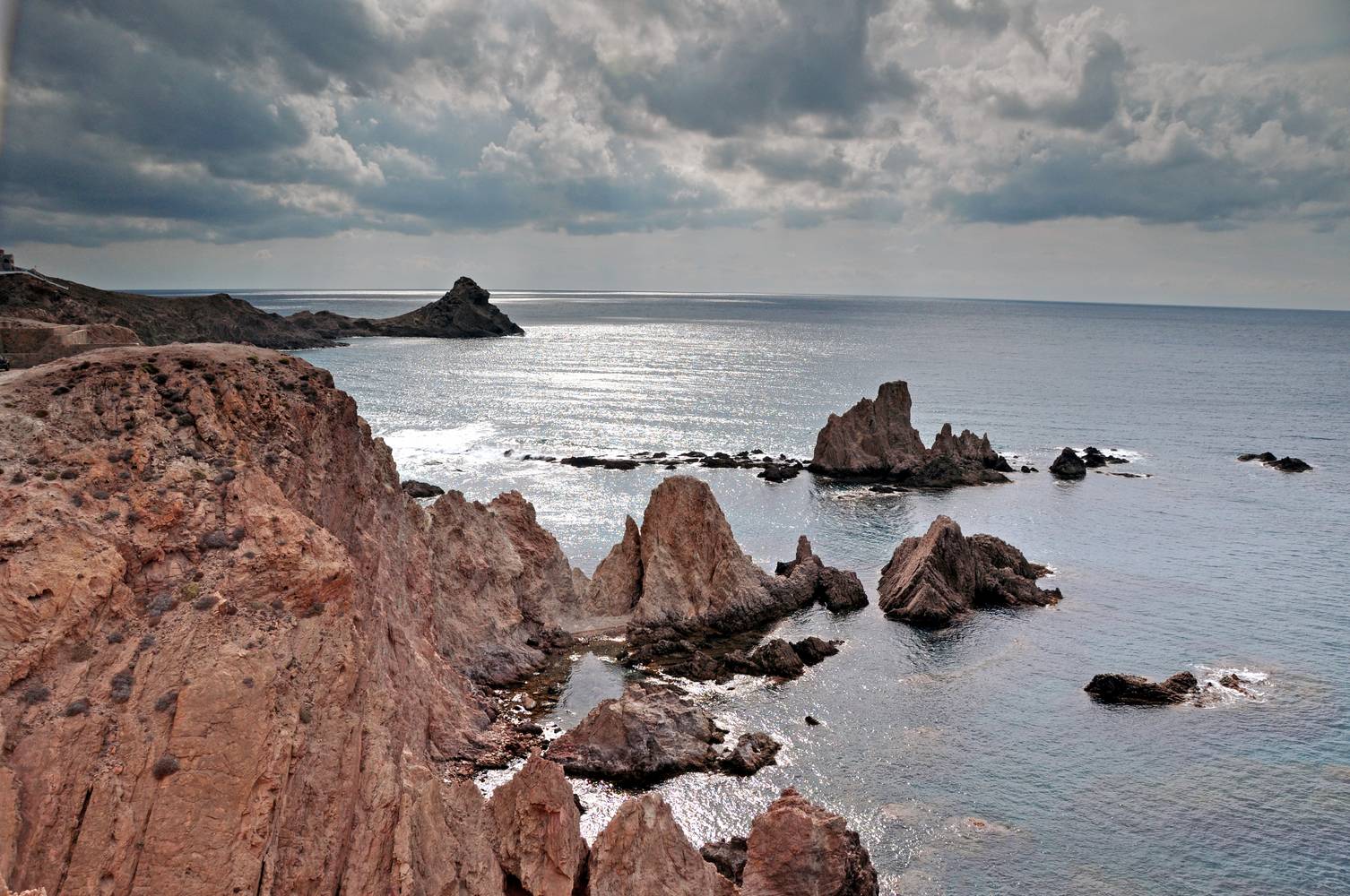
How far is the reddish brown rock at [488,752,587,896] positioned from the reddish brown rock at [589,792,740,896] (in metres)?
0.71

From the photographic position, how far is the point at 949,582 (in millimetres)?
58562

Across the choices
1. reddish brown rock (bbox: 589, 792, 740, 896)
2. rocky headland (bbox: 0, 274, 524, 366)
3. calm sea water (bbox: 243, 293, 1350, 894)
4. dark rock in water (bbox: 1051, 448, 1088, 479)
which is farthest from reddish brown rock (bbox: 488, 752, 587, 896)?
dark rock in water (bbox: 1051, 448, 1088, 479)

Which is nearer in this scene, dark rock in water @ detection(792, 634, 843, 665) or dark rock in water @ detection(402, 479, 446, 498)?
dark rock in water @ detection(792, 634, 843, 665)

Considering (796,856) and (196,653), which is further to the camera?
(796,856)

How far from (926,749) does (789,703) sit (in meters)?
7.22

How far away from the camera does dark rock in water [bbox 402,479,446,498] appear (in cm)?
7899

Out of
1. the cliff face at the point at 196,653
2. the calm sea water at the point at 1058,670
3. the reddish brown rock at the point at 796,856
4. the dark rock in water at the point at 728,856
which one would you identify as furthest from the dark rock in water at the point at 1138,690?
the cliff face at the point at 196,653

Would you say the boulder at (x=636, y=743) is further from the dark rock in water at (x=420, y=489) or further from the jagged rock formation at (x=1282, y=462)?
the jagged rock formation at (x=1282, y=462)

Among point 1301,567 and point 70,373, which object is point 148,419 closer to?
point 70,373

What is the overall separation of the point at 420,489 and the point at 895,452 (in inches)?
2102

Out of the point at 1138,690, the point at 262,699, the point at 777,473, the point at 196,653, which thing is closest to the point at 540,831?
the point at 262,699

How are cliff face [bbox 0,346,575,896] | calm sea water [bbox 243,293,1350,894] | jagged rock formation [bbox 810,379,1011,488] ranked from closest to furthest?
cliff face [bbox 0,346,575,896] < calm sea water [bbox 243,293,1350,894] < jagged rock formation [bbox 810,379,1011,488]

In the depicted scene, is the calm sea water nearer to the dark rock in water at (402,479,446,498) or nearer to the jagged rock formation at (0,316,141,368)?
the dark rock in water at (402,479,446,498)

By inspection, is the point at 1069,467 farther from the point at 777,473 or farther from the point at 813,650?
the point at 813,650
